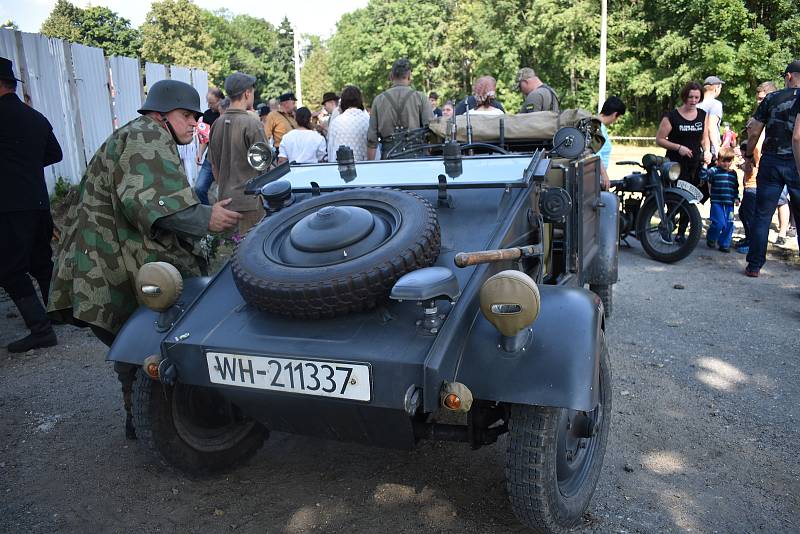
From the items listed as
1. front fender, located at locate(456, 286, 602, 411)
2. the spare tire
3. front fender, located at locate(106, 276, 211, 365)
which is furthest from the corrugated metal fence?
front fender, located at locate(456, 286, 602, 411)

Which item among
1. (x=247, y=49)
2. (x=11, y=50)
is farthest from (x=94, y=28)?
(x=11, y=50)

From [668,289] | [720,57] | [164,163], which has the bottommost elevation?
[668,289]

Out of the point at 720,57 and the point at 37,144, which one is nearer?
the point at 37,144

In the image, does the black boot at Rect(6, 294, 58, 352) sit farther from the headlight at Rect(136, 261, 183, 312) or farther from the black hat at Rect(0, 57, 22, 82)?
the headlight at Rect(136, 261, 183, 312)

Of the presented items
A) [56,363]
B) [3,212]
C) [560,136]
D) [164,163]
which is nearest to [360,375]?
[164,163]

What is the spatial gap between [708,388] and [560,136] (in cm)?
190

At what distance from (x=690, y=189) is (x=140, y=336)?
257 inches

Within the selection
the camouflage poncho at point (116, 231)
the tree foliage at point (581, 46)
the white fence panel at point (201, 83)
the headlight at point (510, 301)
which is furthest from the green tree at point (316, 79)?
the headlight at point (510, 301)

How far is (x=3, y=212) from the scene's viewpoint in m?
5.09

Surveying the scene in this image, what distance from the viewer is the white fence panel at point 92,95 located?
1082 cm

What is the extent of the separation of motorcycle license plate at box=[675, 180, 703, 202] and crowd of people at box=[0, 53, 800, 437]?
1.59ft

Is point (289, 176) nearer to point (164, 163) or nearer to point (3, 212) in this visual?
point (164, 163)

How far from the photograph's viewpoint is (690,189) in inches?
303

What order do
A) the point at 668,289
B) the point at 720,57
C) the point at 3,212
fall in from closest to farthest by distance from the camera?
the point at 3,212, the point at 668,289, the point at 720,57
